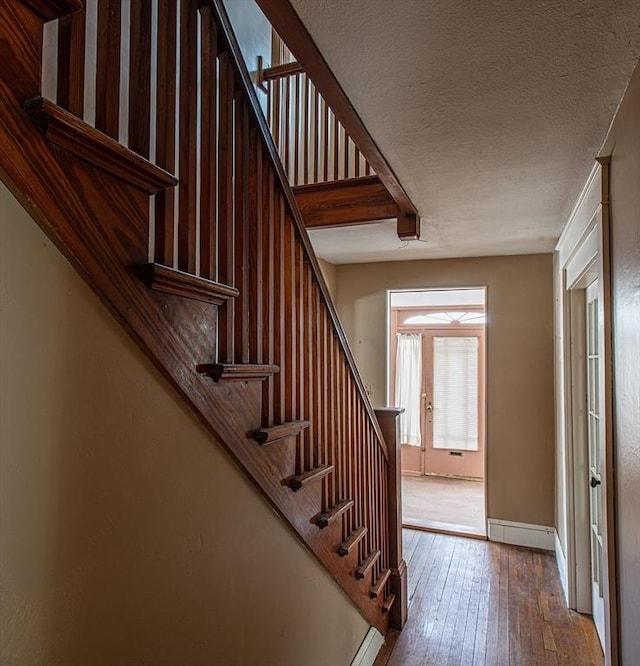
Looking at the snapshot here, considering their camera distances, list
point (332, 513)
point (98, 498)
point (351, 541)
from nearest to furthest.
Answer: point (98, 498), point (332, 513), point (351, 541)

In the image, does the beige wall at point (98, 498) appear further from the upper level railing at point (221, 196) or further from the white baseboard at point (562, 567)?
the white baseboard at point (562, 567)

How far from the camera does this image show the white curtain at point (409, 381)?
6.33 meters

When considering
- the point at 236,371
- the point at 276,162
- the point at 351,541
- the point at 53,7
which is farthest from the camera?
the point at 351,541

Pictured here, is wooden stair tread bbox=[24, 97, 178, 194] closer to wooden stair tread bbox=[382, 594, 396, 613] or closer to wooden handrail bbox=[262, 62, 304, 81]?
wooden stair tread bbox=[382, 594, 396, 613]

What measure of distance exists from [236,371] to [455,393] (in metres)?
5.53

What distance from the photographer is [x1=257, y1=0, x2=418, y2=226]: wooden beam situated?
114 centimetres

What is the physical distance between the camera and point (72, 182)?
75 centimetres

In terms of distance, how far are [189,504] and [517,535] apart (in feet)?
11.5

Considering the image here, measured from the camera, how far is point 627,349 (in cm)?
138

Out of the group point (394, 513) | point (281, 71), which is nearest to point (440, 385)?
point (394, 513)

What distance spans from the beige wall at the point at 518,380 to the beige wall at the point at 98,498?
311 centimetres

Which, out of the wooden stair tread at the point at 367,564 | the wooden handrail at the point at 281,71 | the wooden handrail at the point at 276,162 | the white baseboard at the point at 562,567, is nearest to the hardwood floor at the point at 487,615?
the white baseboard at the point at 562,567

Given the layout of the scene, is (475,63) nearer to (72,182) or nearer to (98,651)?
(72,182)

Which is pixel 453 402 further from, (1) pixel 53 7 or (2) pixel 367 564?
(1) pixel 53 7
